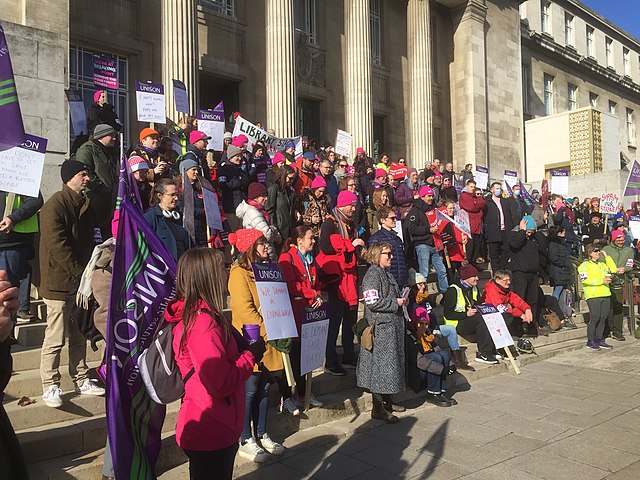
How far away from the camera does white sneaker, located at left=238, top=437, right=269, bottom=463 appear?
4770mm

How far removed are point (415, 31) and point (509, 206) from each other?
1464 centimetres

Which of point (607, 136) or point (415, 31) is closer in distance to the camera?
point (415, 31)

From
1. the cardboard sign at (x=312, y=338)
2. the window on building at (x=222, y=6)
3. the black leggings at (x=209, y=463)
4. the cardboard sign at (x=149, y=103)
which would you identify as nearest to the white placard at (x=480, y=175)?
the window on building at (x=222, y=6)

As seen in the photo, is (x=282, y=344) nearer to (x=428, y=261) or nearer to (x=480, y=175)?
(x=428, y=261)

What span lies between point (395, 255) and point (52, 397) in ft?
14.9

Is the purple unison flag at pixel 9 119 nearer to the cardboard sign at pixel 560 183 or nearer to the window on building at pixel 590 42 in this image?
the cardboard sign at pixel 560 183

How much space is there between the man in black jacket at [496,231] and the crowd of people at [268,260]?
1.2 inches

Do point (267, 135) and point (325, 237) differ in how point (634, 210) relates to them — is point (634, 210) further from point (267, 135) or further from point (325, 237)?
point (325, 237)

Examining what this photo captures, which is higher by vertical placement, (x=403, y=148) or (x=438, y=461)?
(x=403, y=148)

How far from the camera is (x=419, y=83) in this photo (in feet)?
79.0

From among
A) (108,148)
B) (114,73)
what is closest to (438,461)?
(108,148)

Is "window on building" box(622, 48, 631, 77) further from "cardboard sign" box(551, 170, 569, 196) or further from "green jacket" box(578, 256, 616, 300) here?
"green jacket" box(578, 256, 616, 300)

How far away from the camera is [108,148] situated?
260 inches

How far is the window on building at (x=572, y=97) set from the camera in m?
37.6
